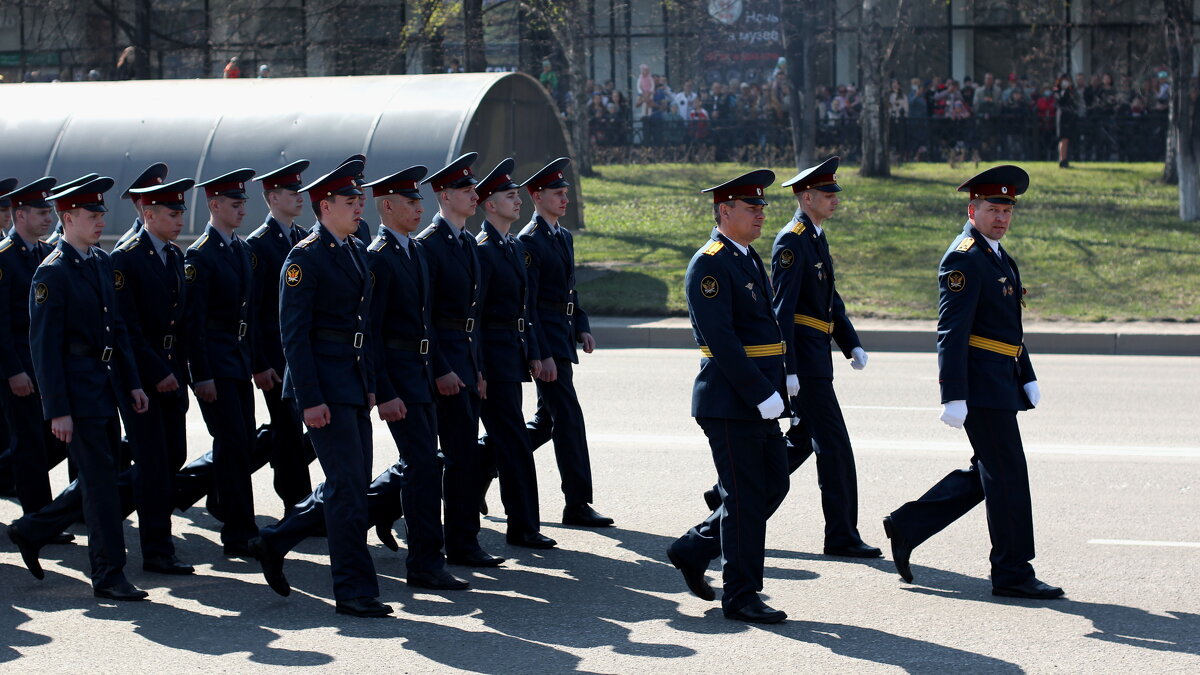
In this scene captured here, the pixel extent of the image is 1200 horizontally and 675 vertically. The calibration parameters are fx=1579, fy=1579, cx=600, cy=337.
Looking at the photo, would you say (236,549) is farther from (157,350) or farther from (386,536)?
(157,350)

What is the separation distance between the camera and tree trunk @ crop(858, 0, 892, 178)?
86.2 ft

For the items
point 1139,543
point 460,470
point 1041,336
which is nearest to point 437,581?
point 460,470

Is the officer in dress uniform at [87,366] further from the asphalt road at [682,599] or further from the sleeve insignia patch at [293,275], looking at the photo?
the sleeve insignia patch at [293,275]

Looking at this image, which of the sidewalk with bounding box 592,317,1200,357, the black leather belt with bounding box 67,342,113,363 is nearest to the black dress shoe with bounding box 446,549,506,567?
the black leather belt with bounding box 67,342,113,363

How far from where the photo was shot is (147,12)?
2686 cm

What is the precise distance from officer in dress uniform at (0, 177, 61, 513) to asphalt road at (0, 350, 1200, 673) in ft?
1.32

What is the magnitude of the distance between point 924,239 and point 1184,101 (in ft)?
13.3

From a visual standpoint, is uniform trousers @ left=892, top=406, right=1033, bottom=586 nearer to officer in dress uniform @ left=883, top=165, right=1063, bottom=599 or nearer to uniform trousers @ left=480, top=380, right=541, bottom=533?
officer in dress uniform @ left=883, top=165, right=1063, bottom=599

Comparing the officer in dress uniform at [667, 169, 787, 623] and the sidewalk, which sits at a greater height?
the officer in dress uniform at [667, 169, 787, 623]

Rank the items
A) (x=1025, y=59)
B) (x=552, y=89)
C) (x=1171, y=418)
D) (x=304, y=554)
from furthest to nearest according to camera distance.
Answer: (x=1025, y=59) < (x=552, y=89) < (x=1171, y=418) < (x=304, y=554)

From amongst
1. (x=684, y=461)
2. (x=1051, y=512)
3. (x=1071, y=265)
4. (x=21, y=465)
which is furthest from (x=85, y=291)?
(x=1071, y=265)

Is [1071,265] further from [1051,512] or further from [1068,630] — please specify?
[1068,630]

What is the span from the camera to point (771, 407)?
21.4ft

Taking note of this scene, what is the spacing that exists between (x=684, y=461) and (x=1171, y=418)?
13.1 feet
